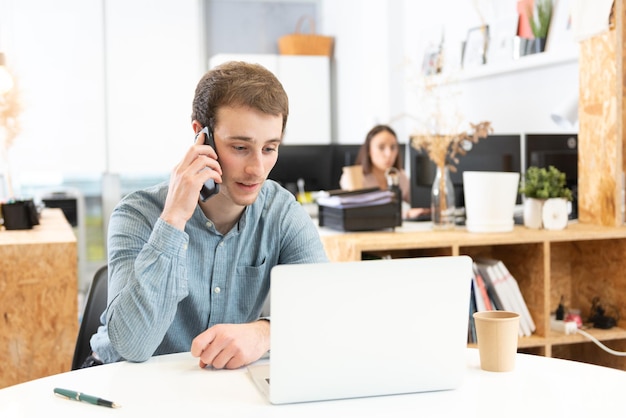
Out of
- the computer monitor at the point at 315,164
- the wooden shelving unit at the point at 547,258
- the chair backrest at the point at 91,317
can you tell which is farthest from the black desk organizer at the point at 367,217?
the computer monitor at the point at 315,164

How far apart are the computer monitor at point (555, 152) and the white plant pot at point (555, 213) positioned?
43 cm

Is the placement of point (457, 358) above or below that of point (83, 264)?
above

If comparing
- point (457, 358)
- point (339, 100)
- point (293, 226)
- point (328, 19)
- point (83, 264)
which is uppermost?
point (328, 19)

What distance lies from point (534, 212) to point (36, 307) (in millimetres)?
1833

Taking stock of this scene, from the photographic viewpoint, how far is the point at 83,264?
6.62 m

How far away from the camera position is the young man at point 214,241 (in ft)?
5.30

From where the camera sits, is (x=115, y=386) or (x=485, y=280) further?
(x=485, y=280)

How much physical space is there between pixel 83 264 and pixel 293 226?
16.5 ft

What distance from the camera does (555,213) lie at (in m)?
2.96

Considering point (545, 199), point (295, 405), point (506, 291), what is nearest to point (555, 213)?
point (545, 199)

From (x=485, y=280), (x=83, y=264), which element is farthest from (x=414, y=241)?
(x=83, y=264)

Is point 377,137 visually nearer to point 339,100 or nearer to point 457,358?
point 339,100

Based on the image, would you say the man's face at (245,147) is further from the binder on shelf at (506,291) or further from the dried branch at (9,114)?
the dried branch at (9,114)

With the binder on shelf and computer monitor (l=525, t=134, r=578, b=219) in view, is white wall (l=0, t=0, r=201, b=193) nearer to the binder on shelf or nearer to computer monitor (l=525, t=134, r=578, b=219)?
computer monitor (l=525, t=134, r=578, b=219)
